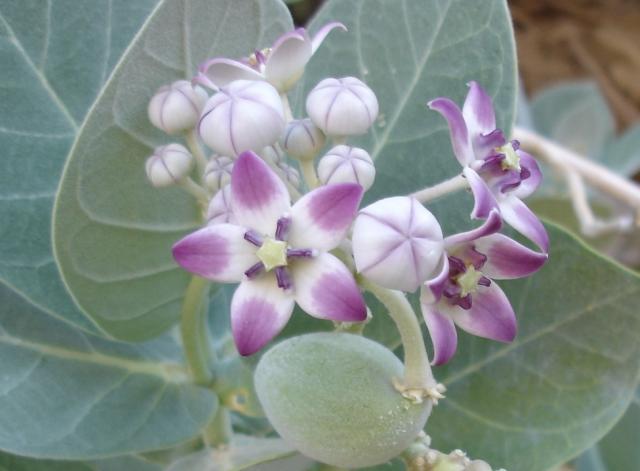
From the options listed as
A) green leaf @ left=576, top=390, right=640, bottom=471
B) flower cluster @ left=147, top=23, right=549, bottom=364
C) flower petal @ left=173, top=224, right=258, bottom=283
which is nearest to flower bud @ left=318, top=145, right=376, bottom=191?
flower cluster @ left=147, top=23, right=549, bottom=364

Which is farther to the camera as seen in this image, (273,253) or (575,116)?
(575,116)

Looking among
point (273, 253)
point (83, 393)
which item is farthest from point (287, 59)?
point (83, 393)

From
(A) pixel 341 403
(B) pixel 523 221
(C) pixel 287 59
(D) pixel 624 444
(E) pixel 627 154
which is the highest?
(C) pixel 287 59

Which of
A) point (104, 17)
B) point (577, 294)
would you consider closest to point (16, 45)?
point (104, 17)

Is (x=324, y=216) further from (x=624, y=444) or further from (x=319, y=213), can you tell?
(x=624, y=444)

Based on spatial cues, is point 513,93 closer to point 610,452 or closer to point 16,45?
point 16,45

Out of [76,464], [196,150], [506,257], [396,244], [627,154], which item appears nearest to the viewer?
[396,244]
